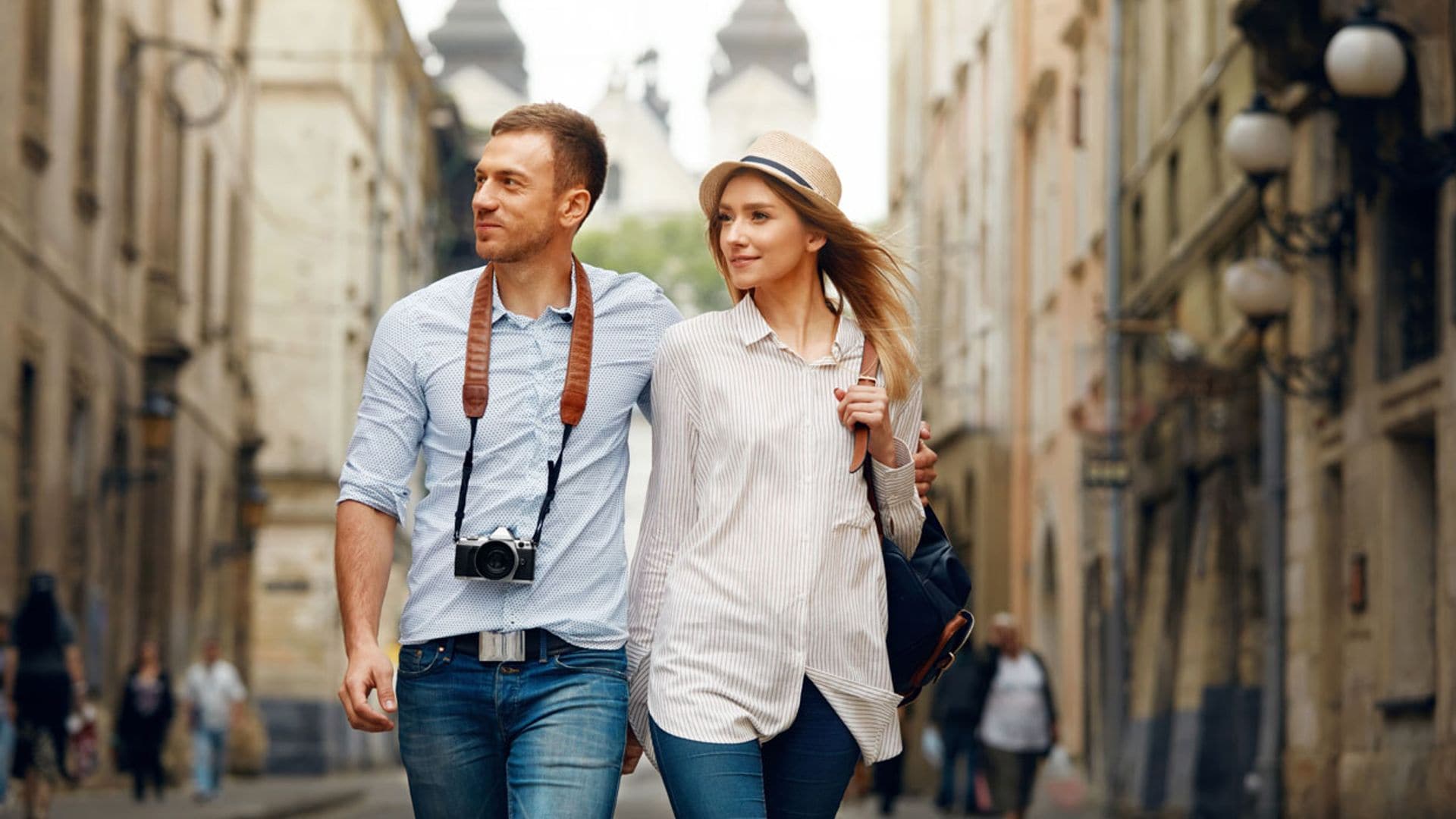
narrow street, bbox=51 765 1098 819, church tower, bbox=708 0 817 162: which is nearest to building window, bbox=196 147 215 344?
narrow street, bbox=51 765 1098 819

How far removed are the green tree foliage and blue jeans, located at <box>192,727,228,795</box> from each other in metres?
65.7

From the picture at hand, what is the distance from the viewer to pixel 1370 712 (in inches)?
617

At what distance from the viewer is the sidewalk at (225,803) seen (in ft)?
65.3

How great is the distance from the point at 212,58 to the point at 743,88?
116 meters

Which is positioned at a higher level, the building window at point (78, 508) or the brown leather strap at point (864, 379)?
the building window at point (78, 508)

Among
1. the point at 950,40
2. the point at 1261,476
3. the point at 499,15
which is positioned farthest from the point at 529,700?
the point at 499,15

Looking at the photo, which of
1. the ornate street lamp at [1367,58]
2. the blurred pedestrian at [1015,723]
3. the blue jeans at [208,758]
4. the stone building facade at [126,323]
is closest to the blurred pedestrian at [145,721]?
the blue jeans at [208,758]

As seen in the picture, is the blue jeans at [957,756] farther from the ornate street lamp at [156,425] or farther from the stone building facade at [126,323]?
the ornate street lamp at [156,425]

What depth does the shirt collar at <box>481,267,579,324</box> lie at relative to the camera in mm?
5055

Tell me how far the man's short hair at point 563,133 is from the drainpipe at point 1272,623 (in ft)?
43.0

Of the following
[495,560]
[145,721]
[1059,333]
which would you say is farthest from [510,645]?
[1059,333]

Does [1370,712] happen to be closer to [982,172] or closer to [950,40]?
[982,172]

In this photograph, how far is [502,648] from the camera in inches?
190

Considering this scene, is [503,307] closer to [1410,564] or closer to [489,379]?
[489,379]
